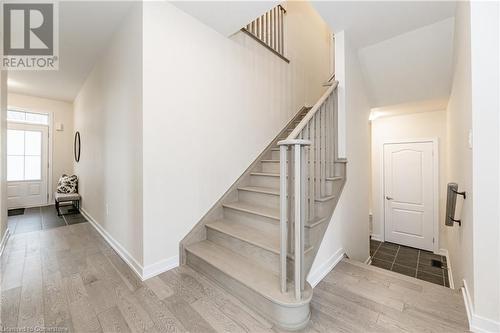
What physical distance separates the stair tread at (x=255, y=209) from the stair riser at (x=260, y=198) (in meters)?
0.05

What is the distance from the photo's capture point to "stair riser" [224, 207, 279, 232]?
2174 mm

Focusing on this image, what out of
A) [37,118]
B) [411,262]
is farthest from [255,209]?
[37,118]

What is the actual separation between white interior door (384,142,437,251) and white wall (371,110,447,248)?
11cm

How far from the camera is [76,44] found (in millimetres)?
2869

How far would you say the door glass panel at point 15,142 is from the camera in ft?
15.9

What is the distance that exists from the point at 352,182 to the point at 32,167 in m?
7.11

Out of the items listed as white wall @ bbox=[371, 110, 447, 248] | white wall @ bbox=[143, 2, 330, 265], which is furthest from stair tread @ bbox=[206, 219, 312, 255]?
white wall @ bbox=[371, 110, 447, 248]

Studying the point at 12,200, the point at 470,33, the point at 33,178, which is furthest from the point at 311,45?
the point at 12,200

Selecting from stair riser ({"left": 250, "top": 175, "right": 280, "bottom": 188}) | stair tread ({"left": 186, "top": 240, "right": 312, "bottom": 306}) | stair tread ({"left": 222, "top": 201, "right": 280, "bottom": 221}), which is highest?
stair riser ({"left": 250, "top": 175, "right": 280, "bottom": 188})

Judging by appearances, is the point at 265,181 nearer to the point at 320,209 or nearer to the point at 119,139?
the point at 320,209

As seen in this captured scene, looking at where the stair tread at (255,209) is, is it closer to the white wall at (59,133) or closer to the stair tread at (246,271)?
the stair tread at (246,271)

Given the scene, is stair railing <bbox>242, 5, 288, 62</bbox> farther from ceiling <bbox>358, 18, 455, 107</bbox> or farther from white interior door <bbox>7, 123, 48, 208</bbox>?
white interior door <bbox>7, 123, 48, 208</bbox>

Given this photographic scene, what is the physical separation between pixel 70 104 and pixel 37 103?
25.5 inches

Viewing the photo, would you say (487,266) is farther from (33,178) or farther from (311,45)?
(33,178)
